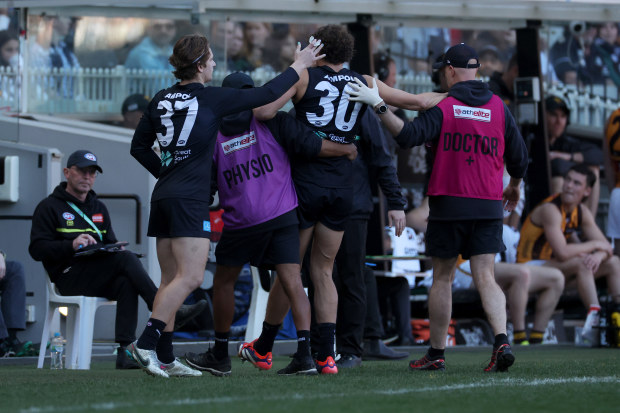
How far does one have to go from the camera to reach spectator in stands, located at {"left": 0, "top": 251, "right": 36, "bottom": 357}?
8.79 m

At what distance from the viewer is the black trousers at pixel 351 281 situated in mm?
7645

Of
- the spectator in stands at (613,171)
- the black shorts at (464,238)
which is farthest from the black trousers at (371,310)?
the spectator in stands at (613,171)

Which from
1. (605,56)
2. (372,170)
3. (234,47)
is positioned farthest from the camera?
(605,56)

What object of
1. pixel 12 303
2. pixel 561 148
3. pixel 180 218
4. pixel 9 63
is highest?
pixel 9 63

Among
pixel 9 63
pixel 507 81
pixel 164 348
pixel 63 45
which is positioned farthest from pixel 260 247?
pixel 507 81

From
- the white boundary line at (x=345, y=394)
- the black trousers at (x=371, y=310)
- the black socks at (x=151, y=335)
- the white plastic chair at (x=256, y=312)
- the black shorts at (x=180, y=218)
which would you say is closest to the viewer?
the white boundary line at (x=345, y=394)

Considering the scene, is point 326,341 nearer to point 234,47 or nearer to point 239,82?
A: point 239,82

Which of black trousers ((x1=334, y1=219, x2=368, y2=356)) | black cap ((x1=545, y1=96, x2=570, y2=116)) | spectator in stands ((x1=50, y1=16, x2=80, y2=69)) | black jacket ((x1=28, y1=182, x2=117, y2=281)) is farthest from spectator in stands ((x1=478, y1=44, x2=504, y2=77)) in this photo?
black jacket ((x1=28, y1=182, x2=117, y2=281))

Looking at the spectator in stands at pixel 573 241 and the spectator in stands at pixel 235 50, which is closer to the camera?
the spectator in stands at pixel 573 241

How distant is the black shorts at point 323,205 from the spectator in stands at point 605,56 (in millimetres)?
7527

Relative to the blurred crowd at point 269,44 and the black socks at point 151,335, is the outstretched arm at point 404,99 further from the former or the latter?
the blurred crowd at point 269,44

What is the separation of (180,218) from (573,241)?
6.59 m

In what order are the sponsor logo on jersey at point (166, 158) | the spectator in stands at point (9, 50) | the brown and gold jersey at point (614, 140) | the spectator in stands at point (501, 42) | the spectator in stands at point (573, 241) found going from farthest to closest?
1. the spectator in stands at point (501, 42)
2. the brown and gold jersey at point (614, 140)
3. the spectator in stands at point (573, 241)
4. the spectator in stands at point (9, 50)
5. the sponsor logo on jersey at point (166, 158)

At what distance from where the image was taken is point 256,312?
9.21 meters
